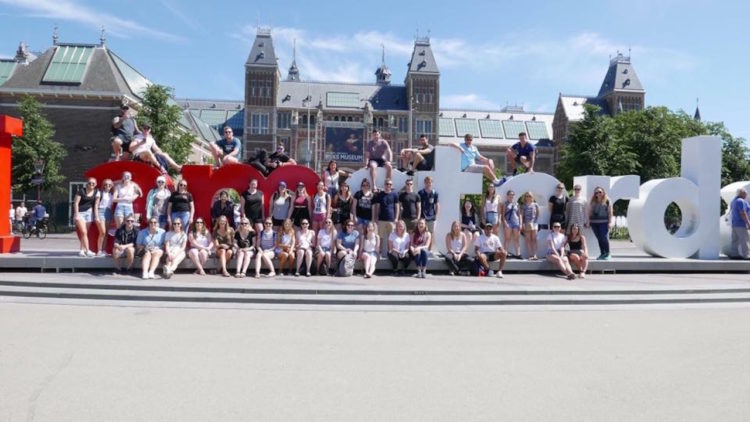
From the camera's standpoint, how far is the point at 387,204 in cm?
1150

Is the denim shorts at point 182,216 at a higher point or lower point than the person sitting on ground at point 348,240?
higher

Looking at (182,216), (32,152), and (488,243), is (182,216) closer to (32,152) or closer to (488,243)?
(488,243)

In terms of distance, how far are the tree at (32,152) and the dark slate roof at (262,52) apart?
5805 cm

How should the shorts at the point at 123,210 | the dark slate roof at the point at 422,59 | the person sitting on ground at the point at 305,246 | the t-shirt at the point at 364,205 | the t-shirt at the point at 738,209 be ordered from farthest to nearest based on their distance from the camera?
the dark slate roof at the point at 422,59 < the t-shirt at the point at 738,209 < the t-shirt at the point at 364,205 < the shorts at the point at 123,210 < the person sitting on ground at the point at 305,246

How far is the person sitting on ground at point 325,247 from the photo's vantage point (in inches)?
433

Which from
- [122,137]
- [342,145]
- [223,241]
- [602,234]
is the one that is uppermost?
[342,145]

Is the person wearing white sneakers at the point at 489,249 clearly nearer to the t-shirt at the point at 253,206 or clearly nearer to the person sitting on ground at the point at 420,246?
the person sitting on ground at the point at 420,246

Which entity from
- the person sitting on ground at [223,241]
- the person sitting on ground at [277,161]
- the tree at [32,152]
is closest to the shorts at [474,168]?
the person sitting on ground at [277,161]

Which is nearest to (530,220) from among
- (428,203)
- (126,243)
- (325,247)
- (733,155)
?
(428,203)

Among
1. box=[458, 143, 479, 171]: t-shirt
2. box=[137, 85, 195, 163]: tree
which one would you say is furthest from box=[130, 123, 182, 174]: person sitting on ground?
box=[137, 85, 195, 163]: tree

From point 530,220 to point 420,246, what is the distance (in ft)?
9.24

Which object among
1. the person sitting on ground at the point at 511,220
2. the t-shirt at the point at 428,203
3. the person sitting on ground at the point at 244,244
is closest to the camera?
the person sitting on ground at the point at 244,244

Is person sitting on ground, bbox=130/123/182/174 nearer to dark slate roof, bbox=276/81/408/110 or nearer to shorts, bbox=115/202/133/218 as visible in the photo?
shorts, bbox=115/202/133/218

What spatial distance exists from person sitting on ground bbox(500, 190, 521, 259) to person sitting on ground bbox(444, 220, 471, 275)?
1371 mm
